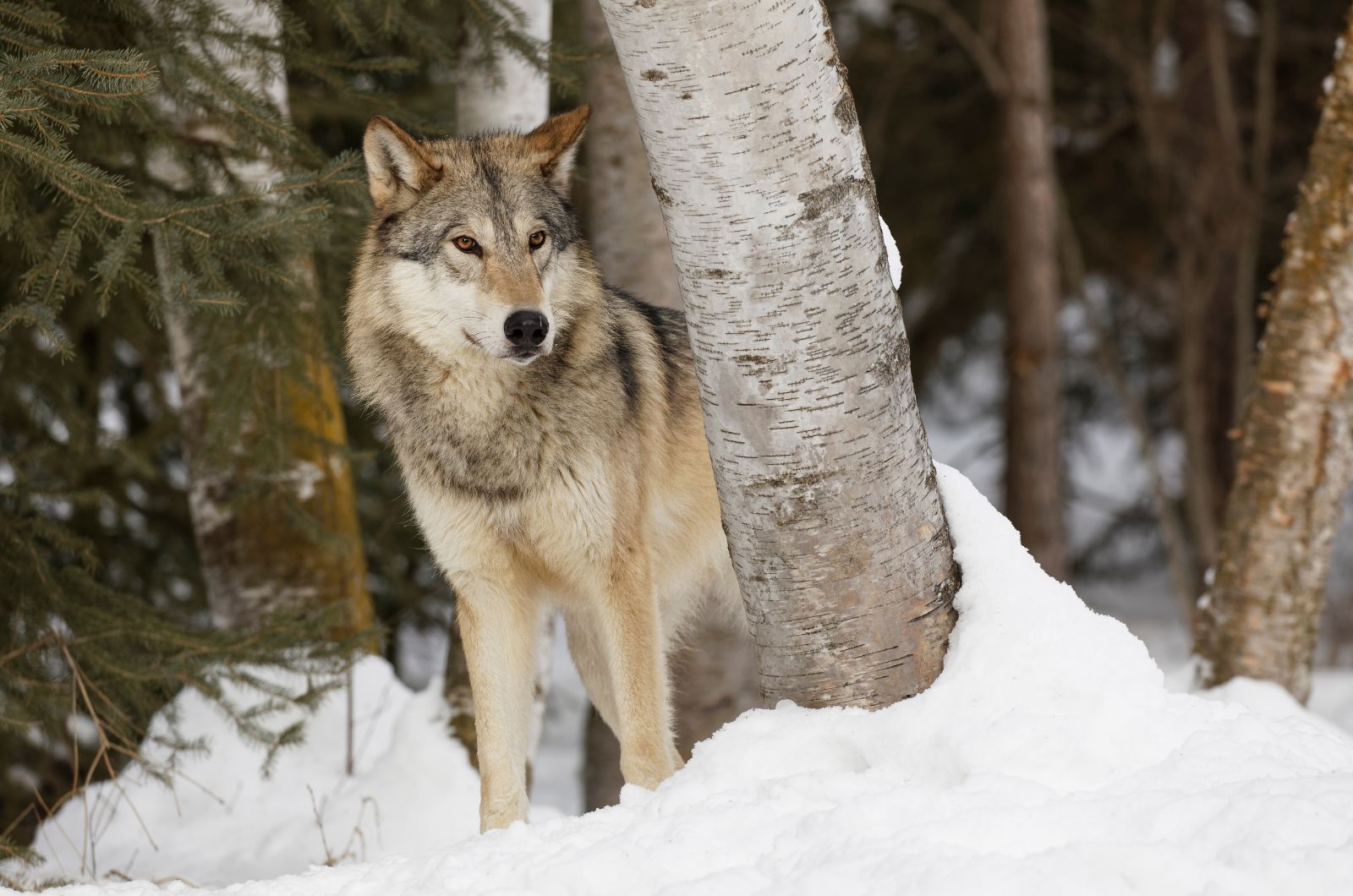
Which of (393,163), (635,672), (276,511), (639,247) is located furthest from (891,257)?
(276,511)

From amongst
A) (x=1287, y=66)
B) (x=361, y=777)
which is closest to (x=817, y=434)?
(x=361, y=777)

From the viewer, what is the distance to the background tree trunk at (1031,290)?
8883 mm

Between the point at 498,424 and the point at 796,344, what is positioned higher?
the point at 796,344

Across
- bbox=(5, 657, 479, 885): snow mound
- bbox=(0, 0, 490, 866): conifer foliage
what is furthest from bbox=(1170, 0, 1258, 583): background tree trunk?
bbox=(0, 0, 490, 866): conifer foliage

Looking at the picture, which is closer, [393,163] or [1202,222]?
[393,163]

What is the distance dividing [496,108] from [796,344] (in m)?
2.91

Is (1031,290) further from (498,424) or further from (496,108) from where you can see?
(498,424)

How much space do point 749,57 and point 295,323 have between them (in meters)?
2.50

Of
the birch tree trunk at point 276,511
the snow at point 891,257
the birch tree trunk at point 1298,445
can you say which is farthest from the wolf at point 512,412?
the birch tree trunk at point 1298,445

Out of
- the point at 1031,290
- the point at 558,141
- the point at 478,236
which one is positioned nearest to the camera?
the point at 478,236

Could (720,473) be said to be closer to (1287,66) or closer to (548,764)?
(548,764)

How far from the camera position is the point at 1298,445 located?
4.84 metres

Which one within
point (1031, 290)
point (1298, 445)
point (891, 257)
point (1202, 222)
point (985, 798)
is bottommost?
point (1031, 290)

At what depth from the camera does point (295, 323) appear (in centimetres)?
448
